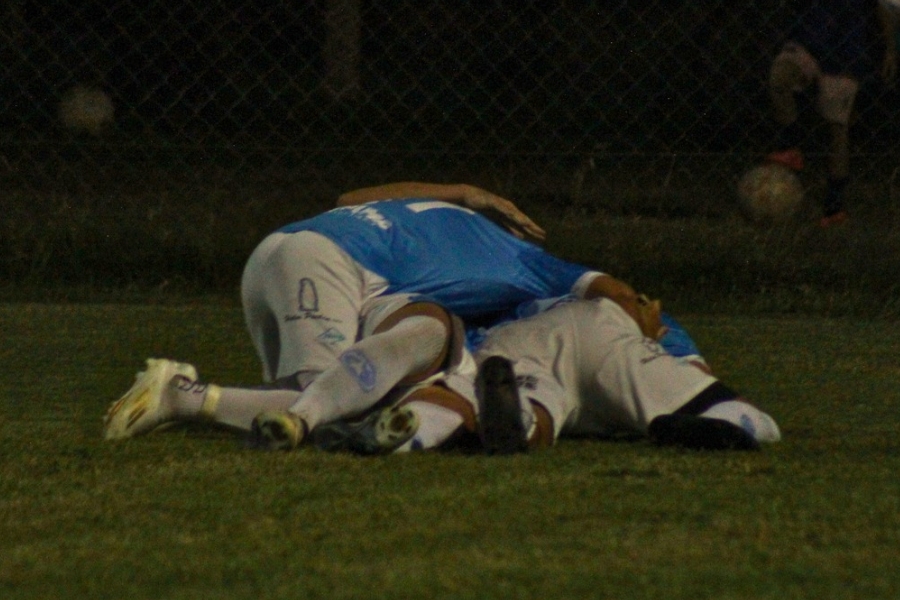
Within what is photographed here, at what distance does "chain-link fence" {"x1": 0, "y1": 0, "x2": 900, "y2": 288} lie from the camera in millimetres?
6672

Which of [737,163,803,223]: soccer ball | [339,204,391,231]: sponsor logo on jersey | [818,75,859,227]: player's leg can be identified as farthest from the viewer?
[737,163,803,223]: soccer ball

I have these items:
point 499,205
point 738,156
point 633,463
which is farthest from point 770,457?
point 738,156

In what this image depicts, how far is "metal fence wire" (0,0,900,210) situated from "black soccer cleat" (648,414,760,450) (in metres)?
3.09

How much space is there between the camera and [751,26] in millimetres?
6754

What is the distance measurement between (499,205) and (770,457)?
1.38 m

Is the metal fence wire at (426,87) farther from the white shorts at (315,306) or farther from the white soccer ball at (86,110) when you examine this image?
the white shorts at (315,306)

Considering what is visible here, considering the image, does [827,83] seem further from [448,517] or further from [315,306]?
[448,517]

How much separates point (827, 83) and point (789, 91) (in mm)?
164

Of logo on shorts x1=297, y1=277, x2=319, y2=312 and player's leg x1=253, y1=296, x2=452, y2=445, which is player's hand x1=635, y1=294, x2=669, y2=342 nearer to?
player's leg x1=253, y1=296, x2=452, y2=445

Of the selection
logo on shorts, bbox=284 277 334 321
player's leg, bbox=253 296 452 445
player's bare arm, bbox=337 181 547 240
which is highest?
player's bare arm, bbox=337 181 547 240

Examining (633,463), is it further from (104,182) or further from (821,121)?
(104,182)

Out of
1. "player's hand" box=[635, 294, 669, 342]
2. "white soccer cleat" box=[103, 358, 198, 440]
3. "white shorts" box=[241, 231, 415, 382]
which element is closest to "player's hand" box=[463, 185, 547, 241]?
"player's hand" box=[635, 294, 669, 342]

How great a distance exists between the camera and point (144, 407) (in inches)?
143

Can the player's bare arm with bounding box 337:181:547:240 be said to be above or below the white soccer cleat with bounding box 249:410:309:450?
above
